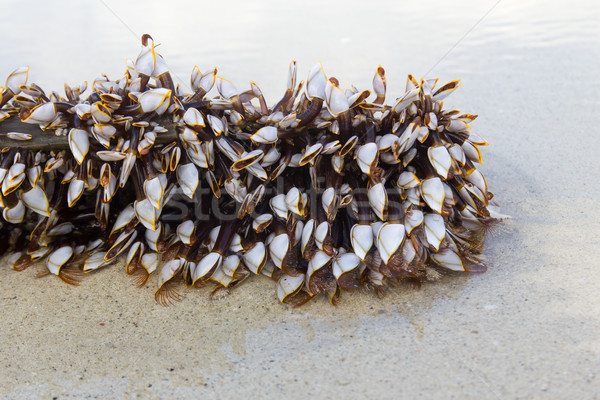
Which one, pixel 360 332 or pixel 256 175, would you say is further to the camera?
pixel 256 175

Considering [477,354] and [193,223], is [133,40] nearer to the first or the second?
[193,223]

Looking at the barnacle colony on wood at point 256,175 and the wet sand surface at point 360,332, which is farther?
the barnacle colony on wood at point 256,175

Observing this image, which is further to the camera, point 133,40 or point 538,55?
point 133,40

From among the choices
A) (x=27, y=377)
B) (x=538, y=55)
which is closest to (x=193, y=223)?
(x=27, y=377)

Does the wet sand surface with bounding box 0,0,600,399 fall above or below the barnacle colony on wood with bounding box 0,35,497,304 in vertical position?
below

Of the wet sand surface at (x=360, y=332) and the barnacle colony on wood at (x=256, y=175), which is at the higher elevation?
the barnacle colony on wood at (x=256, y=175)

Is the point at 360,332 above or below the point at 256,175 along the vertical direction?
below

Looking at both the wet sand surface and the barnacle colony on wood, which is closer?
the wet sand surface

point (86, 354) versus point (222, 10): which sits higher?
point (222, 10)
